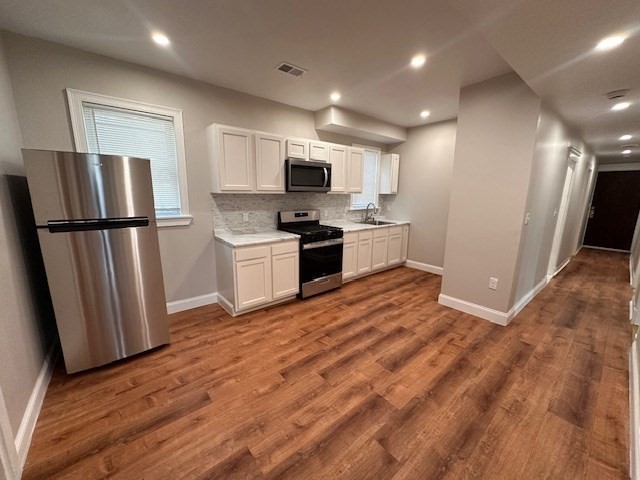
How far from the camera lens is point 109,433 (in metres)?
1.55

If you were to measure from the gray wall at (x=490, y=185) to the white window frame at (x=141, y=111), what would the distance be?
3257 millimetres

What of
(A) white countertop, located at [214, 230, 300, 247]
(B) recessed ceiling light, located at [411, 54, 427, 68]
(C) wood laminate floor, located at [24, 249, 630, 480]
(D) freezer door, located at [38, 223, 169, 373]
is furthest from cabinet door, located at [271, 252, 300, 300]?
(B) recessed ceiling light, located at [411, 54, 427, 68]

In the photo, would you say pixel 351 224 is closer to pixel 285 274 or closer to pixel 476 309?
pixel 285 274

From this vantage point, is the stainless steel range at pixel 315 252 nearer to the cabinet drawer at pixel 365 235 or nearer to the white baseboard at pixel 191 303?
the cabinet drawer at pixel 365 235

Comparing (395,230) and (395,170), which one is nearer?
(395,230)

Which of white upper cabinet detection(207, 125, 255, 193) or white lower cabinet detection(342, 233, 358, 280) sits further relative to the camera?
white lower cabinet detection(342, 233, 358, 280)

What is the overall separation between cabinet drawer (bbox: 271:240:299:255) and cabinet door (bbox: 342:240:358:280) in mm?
911

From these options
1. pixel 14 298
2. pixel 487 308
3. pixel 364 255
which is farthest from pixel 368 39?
pixel 14 298

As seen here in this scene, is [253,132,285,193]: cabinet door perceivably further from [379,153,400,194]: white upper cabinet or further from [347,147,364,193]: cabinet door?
[379,153,400,194]: white upper cabinet

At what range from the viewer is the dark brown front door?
21.2 feet

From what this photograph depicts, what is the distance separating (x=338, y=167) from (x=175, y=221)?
2.47 m

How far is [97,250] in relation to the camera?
194 cm

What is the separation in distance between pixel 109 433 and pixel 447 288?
352 centimetres

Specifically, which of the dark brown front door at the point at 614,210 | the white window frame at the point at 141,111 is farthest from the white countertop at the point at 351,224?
the dark brown front door at the point at 614,210
